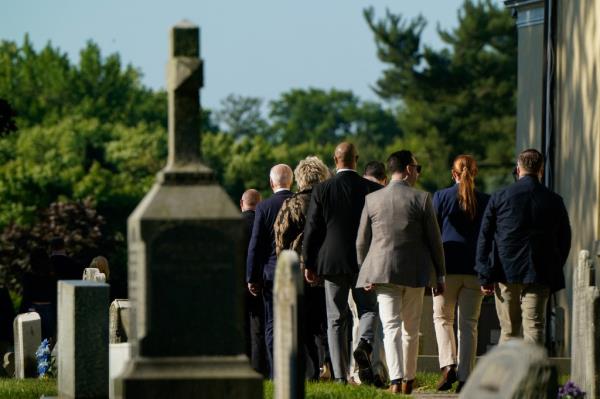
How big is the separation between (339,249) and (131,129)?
94030 millimetres

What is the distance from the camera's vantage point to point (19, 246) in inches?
2680

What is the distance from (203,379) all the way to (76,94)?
361ft

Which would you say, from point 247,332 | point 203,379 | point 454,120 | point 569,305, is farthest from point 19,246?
point 203,379

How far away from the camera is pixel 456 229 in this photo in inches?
575

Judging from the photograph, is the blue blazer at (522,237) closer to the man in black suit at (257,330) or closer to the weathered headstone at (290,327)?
the man in black suit at (257,330)

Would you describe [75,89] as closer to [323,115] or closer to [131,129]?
[131,129]

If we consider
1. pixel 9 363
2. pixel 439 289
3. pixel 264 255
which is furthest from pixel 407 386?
pixel 9 363

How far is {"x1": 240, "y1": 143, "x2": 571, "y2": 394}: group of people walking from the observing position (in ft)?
45.1

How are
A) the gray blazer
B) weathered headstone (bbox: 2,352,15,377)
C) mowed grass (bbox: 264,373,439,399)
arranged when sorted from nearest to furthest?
mowed grass (bbox: 264,373,439,399)
the gray blazer
weathered headstone (bbox: 2,352,15,377)

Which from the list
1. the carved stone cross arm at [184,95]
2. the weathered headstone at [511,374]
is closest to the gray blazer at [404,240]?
the carved stone cross arm at [184,95]

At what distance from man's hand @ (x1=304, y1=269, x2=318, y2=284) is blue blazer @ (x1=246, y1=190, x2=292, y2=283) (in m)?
0.51

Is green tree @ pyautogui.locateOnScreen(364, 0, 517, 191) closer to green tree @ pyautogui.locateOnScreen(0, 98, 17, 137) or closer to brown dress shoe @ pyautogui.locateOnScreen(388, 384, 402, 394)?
green tree @ pyautogui.locateOnScreen(0, 98, 17, 137)

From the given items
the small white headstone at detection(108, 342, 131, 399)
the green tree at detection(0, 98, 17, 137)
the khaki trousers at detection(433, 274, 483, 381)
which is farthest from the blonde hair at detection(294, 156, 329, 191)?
the green tree at detection(0, 98, 17, 137)

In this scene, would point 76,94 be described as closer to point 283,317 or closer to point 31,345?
point 31,345
